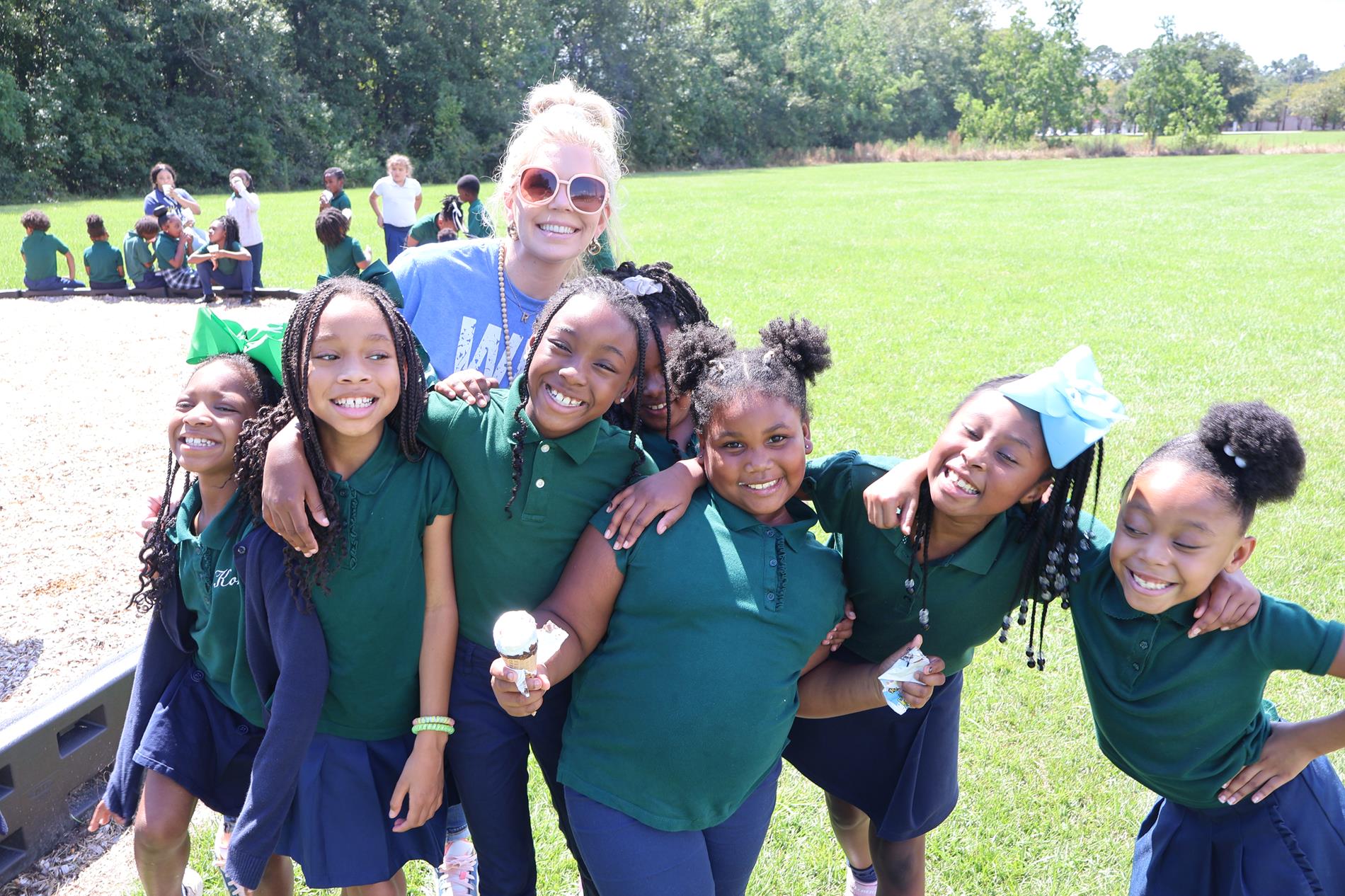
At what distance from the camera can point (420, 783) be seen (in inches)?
89.9

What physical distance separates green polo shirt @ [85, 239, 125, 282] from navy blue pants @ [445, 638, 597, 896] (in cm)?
1214

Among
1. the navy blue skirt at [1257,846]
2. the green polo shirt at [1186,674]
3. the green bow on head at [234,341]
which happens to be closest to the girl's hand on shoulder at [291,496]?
the green bow on head at [234,341]

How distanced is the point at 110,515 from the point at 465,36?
40977 millimetres

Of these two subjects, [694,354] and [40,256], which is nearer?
[694,354]

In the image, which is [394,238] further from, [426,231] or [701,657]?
[701,657]

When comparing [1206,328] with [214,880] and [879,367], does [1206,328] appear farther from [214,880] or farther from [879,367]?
[214,880]

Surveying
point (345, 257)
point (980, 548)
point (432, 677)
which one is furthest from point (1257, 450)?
point (345, 257)

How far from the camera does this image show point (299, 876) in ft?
9.89

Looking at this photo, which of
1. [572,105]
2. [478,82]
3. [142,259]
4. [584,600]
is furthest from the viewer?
[478,82]

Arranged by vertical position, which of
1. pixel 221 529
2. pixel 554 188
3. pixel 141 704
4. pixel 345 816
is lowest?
pixel 345 816

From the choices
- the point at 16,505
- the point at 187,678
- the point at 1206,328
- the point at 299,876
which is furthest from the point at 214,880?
the point at 1206,328

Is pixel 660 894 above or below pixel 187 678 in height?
below

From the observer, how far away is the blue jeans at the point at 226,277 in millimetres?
11977

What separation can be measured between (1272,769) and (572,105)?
276 cm
